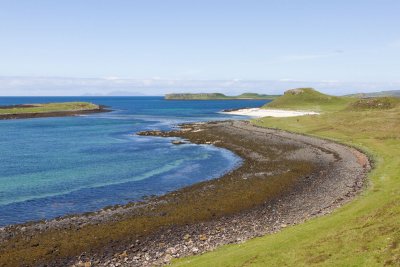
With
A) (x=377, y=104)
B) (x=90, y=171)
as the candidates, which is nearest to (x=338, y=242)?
(x=90, y=171)

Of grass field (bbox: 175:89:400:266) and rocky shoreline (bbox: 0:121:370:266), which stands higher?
grass field (bbox: 175:89:400:266)

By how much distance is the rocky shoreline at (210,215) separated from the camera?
32.1 m

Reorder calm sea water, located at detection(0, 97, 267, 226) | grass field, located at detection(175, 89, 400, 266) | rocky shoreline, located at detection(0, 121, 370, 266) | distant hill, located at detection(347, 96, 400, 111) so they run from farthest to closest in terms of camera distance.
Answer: distant hill, located at detection(347, 96, 400, 111) < calm sea water, located at detection(0, 97, 267, 226) < rocky shoreline, located at detection(0, 121, 370, 266) < grass field, located at detection(175, 89, 400, 266)

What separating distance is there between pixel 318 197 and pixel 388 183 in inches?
343

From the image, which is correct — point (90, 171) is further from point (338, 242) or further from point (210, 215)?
point (338, 242)

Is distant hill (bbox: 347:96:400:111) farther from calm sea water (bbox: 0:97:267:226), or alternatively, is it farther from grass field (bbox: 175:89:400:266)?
grass field (bbox: 175:89:400:266)

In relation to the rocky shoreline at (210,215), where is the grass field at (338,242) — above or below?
above

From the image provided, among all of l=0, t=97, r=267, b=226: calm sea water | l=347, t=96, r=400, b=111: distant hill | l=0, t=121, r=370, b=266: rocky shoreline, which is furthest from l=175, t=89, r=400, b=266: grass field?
l=347, t=96, r=400, b=111: distant hill

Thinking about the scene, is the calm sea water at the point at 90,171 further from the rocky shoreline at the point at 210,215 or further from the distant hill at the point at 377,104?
the distant hill at the point at 377,104

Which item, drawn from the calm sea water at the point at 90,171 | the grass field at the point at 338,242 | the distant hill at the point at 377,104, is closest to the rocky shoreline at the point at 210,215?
the grass field at the point at 338,242

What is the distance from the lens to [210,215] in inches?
1626

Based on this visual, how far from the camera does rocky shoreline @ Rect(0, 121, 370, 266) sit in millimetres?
32094

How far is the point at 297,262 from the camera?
22.6 meters

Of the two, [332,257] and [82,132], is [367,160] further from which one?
[82,132]
